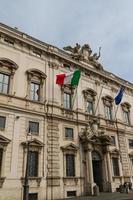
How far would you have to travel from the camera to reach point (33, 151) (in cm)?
2052

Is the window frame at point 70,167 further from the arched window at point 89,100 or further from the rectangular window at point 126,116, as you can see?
the rectangular window at point 126,116

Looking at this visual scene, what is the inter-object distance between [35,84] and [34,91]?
870 mm

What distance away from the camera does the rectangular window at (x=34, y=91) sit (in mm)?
23038

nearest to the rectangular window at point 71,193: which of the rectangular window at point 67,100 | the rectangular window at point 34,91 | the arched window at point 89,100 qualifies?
the rectangular window at point 67,100

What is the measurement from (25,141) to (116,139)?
47.7 ft

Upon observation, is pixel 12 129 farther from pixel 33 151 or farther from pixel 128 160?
pixel 128 160

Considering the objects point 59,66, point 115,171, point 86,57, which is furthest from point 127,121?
point 59,66

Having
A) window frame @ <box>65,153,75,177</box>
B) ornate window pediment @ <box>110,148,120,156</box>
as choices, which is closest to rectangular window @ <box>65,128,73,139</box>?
window frame @ <box>65,153,75,177</box>

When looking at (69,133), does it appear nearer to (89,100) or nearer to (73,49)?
(89,100)

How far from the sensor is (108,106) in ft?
104

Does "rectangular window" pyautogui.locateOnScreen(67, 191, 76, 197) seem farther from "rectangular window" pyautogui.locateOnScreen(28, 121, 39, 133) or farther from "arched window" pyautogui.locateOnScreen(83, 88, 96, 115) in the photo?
"arched window" pyautogui.locateOnScreen(83, 88, 96, 115)

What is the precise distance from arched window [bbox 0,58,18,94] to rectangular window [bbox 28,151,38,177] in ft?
20.5

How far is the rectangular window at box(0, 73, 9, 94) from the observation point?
2100 cm

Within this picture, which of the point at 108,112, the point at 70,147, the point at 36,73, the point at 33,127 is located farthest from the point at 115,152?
the point at 36,73
